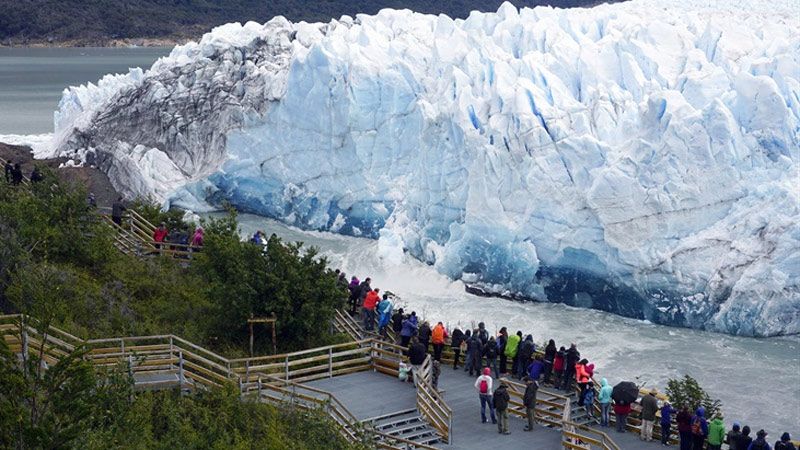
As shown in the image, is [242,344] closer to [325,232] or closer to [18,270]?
[18,270]

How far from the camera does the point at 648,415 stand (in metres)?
13.1

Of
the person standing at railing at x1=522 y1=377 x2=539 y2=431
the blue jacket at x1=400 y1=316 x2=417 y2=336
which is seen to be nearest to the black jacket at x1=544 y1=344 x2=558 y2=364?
the person standing at railing at x1=522 y1=377 x2=539 y2=431

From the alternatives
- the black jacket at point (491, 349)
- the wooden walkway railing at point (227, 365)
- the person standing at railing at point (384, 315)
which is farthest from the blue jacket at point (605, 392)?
the person standing at railing at point (384, 315)

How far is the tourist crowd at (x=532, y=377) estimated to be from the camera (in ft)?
41.2

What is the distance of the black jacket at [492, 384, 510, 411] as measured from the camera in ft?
42.3

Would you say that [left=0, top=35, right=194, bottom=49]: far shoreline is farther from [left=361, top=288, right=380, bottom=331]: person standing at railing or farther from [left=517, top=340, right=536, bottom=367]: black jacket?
[left=517, top=340, right=536, bottom=367]: black jacket

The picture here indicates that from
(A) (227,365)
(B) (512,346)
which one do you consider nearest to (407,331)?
(B) (512,346)

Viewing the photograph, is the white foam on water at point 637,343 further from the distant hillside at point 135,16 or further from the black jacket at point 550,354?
the distant hillside at point 135,16

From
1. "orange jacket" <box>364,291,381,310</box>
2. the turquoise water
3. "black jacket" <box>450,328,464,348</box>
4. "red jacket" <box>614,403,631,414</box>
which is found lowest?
"red jacket" <box>614,403,631,414</box>

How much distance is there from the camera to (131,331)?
48.7 feet

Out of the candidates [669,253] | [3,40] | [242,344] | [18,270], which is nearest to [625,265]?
[669,253]

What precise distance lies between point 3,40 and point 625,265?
2753 inches

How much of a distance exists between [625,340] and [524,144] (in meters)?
3.95

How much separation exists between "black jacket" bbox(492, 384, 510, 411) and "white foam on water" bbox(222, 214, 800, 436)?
4.67m
